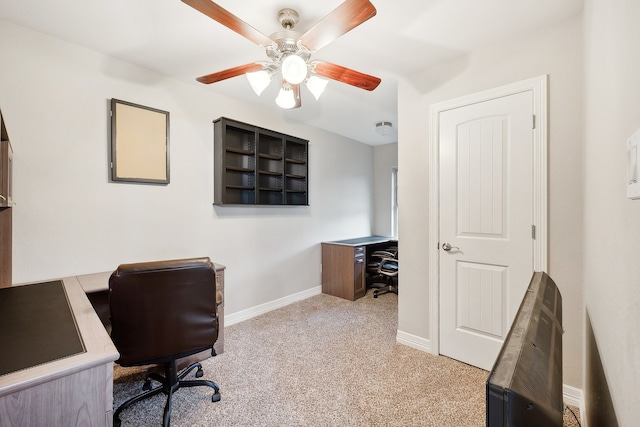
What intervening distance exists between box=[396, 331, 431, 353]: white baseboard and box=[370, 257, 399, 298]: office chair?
1407 millimetres

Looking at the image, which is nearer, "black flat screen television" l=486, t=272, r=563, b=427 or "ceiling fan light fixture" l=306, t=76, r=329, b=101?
"black flat screen television" l=486, t=272, r=563, b=427

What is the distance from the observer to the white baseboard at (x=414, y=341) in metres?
2.53

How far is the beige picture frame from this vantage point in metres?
2.37

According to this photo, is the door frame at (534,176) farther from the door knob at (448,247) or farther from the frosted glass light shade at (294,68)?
the frosted glass light shade at (294,68)

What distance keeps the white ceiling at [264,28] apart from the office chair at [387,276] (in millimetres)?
2545

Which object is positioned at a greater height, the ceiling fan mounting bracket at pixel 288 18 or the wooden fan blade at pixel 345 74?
the ceiling fan mounting bracket at pixel 288 18

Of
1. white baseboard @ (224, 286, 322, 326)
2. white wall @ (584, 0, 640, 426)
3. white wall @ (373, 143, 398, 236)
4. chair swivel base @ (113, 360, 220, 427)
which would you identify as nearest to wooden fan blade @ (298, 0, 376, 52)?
white wall @ (584, 0, 640, 426)

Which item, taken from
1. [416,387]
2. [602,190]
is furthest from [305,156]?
[602,190]

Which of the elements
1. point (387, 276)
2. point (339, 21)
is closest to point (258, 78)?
point (339, 21)

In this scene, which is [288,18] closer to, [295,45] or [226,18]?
[295,45]

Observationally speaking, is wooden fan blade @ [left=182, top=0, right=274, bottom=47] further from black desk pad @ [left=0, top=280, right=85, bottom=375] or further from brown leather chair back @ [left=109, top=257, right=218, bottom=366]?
black desk pad @ [left=0, top=280, right=85, bottom=375]

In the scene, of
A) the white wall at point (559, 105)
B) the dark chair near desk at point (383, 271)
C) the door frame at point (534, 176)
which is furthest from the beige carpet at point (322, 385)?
the dark chair near desk at point (383, 271)

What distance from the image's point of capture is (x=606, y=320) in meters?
0.93

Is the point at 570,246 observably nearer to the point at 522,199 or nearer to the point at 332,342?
the point at 522,199
